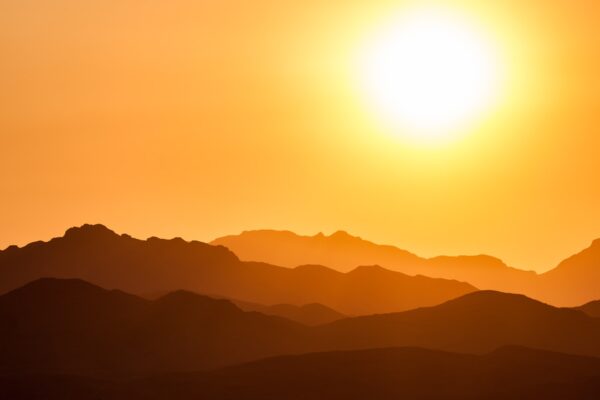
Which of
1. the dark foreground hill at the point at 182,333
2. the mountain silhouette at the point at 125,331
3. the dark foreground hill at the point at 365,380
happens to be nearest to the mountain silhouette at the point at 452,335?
the dark foreground hill at the point at 182,333

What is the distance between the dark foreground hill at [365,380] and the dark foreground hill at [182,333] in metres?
27.9

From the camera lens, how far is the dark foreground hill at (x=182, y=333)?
575ft

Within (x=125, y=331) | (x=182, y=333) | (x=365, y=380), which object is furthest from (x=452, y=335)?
(x=125, y=331)

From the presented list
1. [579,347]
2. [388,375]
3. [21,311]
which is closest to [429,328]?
[579,347]

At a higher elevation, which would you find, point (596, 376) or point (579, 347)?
point (579, 347)

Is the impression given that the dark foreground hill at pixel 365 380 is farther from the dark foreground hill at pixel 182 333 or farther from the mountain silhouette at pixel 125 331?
the dark foreground hill at pixel 182 333

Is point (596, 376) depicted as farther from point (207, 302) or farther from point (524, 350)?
point (207, 302)

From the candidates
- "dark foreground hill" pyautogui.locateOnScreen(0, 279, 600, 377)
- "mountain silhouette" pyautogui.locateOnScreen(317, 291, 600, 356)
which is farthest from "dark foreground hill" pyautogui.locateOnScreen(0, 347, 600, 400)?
"mountain silhouette" pyautogui.locateOnScreen(317, 291, 600, 356)

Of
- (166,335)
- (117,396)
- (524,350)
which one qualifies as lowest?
(117,396)

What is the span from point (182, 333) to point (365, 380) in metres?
53.5

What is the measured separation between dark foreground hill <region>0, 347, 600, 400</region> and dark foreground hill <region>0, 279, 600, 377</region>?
2794cm

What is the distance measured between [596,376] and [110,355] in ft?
254

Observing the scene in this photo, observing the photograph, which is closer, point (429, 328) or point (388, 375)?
point (388, 375)

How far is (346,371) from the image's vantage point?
145000 millimetres
